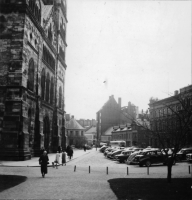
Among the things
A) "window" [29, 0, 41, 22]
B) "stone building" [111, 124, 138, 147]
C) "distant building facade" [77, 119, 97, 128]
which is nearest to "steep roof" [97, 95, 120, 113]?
"stone building" [111, 124, 138, 147]

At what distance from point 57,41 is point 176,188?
38857 millimetres

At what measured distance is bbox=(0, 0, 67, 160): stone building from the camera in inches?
1035

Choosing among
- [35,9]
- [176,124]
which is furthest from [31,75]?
[176,124]

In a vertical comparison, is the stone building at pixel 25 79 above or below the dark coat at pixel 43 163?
above

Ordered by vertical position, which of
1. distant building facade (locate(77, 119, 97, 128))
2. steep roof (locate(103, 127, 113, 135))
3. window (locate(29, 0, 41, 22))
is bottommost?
steep roof (locate(103, 127, 113, 135))

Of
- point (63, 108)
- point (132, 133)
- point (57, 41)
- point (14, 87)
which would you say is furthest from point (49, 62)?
point (132, 133)

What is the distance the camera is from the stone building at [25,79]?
26281mm

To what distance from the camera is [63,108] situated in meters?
49.0

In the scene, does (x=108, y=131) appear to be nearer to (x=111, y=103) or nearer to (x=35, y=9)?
(x=111, y=103)

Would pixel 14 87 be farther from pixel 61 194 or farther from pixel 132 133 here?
pixel 132 133

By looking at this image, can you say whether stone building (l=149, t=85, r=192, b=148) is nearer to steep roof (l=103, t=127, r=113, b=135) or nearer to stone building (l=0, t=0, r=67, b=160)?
stone building (l=0, t=0, r=67, b=160)

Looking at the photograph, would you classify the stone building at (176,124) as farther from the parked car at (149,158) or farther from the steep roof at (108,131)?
the steep roof at (108,131)

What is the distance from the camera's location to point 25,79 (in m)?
28.1

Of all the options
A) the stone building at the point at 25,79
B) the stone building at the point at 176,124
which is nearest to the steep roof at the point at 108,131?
the stone building at the point at 25,79
